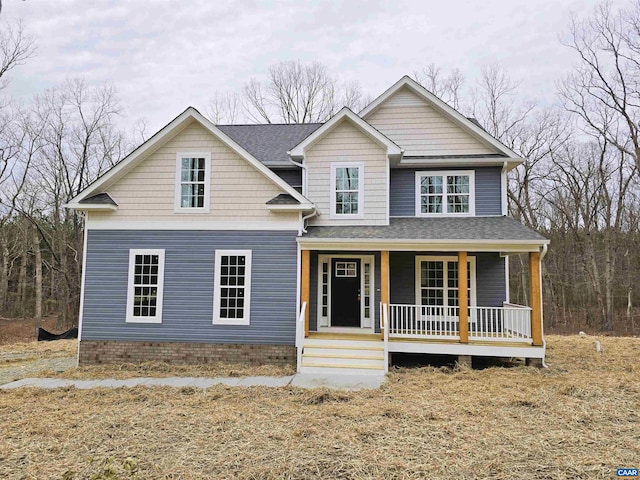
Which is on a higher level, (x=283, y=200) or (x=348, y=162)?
(x=348, y=162)

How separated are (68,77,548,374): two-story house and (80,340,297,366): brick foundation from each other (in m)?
0.04

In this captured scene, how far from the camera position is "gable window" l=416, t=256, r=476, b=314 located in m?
12.4

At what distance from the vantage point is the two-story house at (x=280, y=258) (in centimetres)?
1045

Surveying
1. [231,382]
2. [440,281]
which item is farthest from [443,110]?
[231,382]

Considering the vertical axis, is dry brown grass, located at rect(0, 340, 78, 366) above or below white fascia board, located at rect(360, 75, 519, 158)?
below

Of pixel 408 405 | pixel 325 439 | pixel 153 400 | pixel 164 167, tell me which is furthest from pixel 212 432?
pixel 164 167

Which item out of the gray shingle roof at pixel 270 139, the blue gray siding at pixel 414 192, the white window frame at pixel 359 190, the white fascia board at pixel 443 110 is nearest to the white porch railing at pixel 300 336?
the white window frame at pixel 359 190

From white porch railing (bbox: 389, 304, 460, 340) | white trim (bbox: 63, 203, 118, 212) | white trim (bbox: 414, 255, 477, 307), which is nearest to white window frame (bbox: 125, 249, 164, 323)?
white trim (bbox: 63, 203, 118, 212)

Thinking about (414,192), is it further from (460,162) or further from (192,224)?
(192,224)

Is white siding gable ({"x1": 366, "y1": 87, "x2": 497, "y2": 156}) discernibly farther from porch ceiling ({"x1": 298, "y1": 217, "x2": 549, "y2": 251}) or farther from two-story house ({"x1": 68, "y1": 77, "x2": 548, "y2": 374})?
porch ceiling ({"x1": 298, "y1": 217, "x2": 549, "y2": 251})

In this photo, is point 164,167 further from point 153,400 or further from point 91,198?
point 153,400

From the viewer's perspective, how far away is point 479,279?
12.4 metres

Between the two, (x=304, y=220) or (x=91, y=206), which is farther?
(x=304, y=220)

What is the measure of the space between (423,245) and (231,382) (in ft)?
18.6
